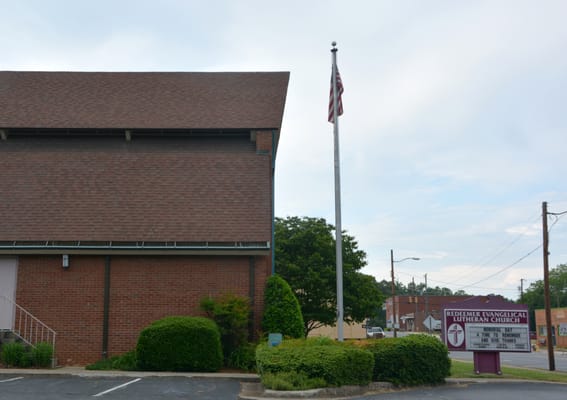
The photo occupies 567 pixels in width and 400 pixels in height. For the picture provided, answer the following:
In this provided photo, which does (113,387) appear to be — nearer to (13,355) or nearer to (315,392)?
(315,392)

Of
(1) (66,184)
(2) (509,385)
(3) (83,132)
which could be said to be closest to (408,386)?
(2) (509,385)

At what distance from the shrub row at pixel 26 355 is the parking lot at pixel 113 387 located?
1.58 metres

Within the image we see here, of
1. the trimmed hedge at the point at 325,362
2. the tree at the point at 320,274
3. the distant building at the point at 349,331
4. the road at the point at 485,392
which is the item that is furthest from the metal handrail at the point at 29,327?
the distant building at the point at 349,331

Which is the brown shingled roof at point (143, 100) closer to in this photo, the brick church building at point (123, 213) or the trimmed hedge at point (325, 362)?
the brick church building at point (123, 213)

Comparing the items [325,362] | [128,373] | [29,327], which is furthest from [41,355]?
[325,362]

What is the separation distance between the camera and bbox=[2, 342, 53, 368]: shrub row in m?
18.2

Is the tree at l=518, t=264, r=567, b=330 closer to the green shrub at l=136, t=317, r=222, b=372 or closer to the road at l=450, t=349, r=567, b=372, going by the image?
the road at l=450, t=349, r=567, b=372

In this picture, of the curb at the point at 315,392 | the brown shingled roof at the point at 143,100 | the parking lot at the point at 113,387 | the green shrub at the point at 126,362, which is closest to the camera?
the curb at the point at 315,392

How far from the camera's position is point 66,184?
862 inches

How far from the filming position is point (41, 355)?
725 inches

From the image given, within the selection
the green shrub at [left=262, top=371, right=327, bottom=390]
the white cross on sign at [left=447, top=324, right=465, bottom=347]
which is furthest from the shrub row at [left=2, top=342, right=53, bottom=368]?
the white cross on sign at [left=447, top=324, right=465, bottom=347]

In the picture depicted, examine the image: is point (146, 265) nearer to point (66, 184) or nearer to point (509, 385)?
point (66, 184)

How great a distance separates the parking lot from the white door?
3.81 metres

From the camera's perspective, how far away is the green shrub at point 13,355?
59.6 feet
